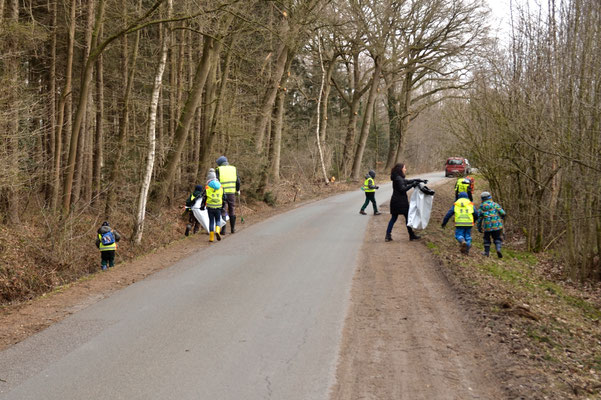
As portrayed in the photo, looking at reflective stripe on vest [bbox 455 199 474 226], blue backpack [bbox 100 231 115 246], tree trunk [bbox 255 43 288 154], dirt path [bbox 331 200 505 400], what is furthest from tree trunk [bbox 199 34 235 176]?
dirt path [bbox 331 200 505 400]

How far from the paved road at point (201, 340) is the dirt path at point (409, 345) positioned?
25 centimetres

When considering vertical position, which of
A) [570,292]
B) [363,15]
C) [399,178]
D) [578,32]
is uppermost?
[363,15]

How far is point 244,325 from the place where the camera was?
6.61 metres

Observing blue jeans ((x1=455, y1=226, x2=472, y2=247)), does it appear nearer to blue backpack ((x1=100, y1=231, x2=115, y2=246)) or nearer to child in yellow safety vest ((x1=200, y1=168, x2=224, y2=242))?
child in yellow safety vest ((x1=200, y1=168, x2=224, y2=242))

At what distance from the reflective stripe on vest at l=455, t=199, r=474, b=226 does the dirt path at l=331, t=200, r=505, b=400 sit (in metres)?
3.28

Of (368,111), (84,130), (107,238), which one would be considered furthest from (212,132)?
(368,111)

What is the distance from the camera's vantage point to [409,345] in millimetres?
5902

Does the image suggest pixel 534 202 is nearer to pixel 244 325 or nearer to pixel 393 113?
pixel 244 325

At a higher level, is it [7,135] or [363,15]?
[363,15]

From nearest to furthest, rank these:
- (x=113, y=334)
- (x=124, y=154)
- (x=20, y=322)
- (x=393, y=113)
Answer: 1. (x=113, y=334)
2. (x=20, y=322)
3. (x=124, y=154)
4. (x=393, y=113)

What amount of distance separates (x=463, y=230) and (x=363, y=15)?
63.9ft

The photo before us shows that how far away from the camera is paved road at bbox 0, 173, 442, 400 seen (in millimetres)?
4855

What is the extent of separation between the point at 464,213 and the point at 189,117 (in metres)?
8.93

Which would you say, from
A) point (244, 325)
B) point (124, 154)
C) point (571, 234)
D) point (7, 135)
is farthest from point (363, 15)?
point (244, 325)
